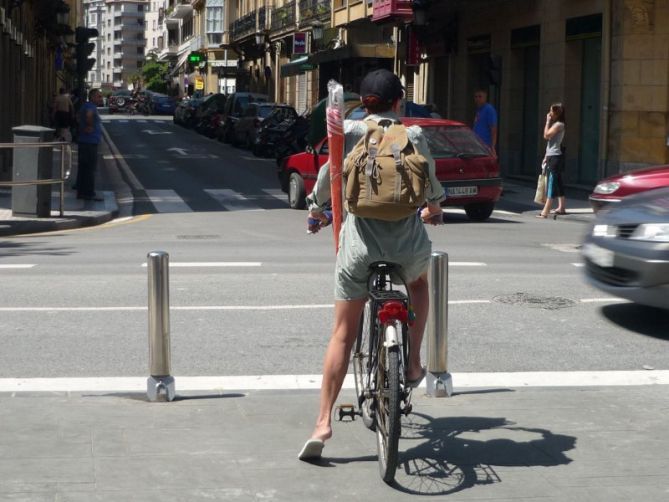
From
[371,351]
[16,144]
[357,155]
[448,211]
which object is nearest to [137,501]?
[371,351]

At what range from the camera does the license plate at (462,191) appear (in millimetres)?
17759

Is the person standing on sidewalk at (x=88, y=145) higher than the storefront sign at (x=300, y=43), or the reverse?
the storefront sign at (x=300, y=43)

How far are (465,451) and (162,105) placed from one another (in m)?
85.6

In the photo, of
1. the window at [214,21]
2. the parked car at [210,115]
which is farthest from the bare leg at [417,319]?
the window at [214,21]

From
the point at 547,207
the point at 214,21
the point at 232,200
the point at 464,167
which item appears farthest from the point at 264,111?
the point at 214,21

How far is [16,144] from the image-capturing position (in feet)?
56.7

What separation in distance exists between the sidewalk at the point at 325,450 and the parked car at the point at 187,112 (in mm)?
52014

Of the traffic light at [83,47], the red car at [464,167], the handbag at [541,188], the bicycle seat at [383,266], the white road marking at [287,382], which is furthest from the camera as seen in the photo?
the traffic light at [83,47]

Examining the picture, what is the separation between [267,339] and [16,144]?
31.9ft

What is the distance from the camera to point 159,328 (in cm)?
668

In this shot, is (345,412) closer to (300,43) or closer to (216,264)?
(216,264)

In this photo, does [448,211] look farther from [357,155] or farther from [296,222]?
[357,155]

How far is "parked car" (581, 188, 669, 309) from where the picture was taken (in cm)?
885

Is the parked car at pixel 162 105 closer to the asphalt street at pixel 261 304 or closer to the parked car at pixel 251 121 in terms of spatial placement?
the parked car at pixel 251 121
